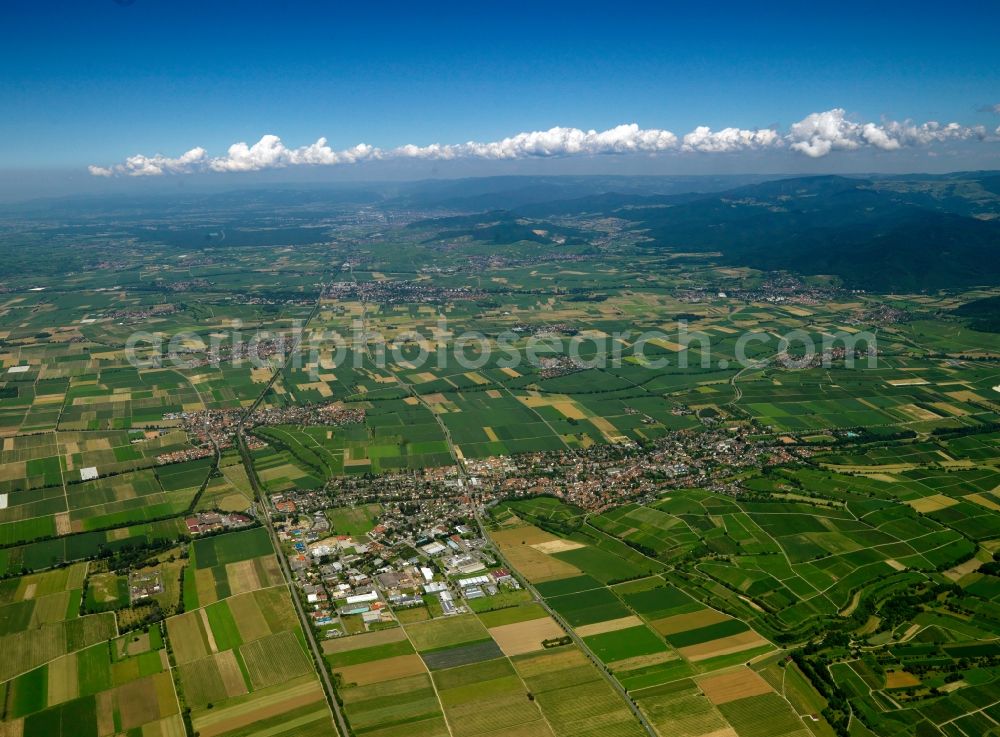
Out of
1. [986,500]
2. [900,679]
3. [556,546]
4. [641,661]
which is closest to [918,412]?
[986,500]

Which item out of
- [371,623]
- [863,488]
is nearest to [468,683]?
[371,623]

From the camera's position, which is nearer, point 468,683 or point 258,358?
point 468,683

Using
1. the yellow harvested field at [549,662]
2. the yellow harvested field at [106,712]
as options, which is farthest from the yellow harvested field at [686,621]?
the yellow harvested field at [106,712]

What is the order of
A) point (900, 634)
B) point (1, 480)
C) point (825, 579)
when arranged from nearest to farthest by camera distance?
point (900, 634) → point (825, 579) → point (1, 480)

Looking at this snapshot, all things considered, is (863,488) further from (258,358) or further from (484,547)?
(258,358)

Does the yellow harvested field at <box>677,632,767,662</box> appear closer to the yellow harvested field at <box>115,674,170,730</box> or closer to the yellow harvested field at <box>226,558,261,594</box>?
the yellow harvested field at <box>226,558,261,594</box>

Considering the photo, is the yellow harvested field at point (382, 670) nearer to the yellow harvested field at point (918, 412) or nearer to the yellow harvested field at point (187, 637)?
the yellow harvested field at point (187, 637)
